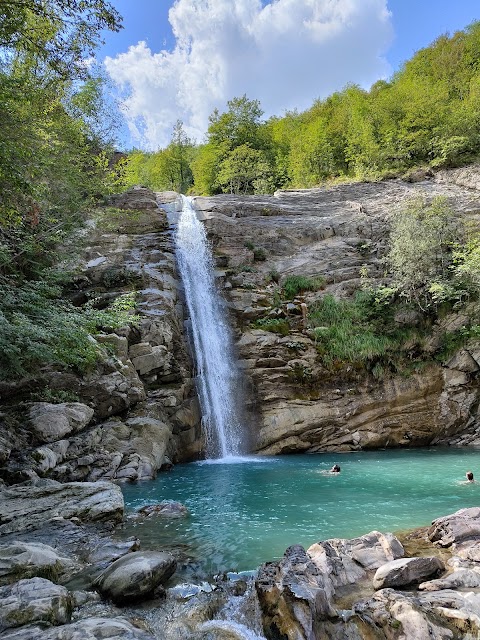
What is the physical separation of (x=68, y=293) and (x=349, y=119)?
27.0 metres

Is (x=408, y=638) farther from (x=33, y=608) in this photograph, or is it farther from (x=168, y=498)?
(x=168, y=498)

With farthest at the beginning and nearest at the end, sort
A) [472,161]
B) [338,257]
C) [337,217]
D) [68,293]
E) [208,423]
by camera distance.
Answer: [472,161], [337,217], [338,257], [68,293], [208,423]

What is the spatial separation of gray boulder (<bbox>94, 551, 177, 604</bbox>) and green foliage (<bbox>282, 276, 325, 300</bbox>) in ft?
50.9

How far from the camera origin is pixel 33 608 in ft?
13.1

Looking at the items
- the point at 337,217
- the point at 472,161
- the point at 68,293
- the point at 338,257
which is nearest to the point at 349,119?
the point at 472,161

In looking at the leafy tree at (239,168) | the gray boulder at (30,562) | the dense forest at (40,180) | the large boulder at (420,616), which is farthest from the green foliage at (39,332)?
the leafy tree at (239,168)

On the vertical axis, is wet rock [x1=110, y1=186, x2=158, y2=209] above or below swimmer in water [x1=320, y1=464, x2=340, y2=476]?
above

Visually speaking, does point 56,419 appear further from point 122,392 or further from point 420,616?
point 420,616

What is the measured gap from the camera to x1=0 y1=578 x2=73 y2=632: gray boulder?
12.7 feet

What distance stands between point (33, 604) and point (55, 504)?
3908 mm

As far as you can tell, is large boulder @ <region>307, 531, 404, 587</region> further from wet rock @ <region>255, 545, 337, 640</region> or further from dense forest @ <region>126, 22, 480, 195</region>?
dense forest @ <region>126, 22, 480, 195</region>

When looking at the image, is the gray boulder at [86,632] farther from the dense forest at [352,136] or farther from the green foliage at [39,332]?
the dense forest at [352,136]

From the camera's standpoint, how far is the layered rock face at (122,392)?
10.5 m

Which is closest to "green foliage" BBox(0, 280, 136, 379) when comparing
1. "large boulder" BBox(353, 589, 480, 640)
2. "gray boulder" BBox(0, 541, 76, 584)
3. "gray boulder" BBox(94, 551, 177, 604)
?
"gray boulder" BBox(0, 541, 76, 584)
